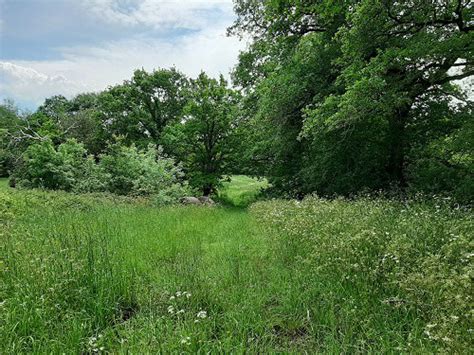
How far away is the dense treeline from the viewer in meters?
8.66

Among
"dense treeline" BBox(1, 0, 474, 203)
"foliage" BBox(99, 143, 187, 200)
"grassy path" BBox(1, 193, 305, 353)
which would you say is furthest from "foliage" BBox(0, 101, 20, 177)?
"grassy path" BBox(1, 193, 305, 353)

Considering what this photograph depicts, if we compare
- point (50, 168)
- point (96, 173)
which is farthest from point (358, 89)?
point (50, 168)

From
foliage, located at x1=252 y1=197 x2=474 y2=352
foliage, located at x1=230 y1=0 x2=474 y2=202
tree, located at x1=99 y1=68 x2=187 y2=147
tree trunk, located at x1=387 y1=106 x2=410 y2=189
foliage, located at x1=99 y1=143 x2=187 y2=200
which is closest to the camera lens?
foliage, located at x1=252 y1=197 x2=474 y2=352

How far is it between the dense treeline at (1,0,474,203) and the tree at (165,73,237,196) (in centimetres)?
8

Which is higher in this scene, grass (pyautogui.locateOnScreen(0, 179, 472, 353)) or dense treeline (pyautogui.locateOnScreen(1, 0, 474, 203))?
dense treeline (pyautogui.locateOnScreen(1, 0, 474, 203))

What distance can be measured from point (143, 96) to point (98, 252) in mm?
27584

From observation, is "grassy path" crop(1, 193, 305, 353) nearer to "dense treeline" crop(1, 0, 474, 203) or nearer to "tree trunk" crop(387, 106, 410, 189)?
"dense treeline" crop(1, 0, 474, 203)

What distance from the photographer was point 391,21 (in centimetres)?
858

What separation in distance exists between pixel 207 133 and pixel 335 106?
15.2m

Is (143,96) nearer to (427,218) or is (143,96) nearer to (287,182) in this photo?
(287,182)

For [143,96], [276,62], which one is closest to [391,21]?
[276,62]

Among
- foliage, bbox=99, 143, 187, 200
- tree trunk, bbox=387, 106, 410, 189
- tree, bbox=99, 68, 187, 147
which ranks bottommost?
foliage, bbox=99, 143, 187, 200

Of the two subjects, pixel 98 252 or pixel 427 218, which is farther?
pixel 427 218

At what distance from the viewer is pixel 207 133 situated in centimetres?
2500
